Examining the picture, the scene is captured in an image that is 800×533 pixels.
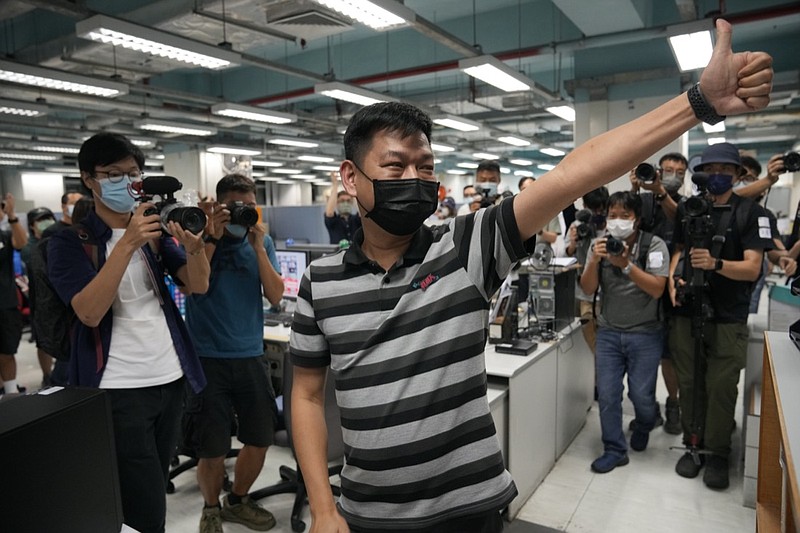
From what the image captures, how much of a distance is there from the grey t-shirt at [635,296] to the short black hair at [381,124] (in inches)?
80.6

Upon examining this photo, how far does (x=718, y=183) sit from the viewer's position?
263 centimetres

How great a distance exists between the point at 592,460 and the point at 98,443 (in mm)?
2675

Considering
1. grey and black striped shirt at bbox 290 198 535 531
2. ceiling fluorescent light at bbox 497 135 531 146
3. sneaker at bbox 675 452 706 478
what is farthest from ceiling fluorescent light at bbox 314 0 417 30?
ceiling fluorescent light at bbox 497 135 531 146

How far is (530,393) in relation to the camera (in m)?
2.55

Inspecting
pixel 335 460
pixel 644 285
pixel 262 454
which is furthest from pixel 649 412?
pixel 262 454

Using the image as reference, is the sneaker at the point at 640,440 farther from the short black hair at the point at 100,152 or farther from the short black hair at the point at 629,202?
the short black hair at the point at 100,152

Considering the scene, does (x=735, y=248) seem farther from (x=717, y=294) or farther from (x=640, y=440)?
(x=640, y=440)

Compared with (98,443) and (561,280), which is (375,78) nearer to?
(561,280)

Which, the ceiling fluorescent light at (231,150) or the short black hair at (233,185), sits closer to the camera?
the short black hair at (233,185)

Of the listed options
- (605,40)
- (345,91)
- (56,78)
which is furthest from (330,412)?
(605,40)

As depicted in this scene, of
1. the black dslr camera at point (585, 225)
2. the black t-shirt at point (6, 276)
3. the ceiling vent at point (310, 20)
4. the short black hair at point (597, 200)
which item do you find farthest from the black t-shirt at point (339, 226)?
the black t-shirt at point (6, 276)

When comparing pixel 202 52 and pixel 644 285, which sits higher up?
pixel 202 52

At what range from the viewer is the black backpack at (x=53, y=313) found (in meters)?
1.56

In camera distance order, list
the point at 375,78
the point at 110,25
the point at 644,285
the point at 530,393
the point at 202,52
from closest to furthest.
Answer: the point at 530,393, the point at 644,285, the point at 110,25, the point at 202,52, the point at 375,78
